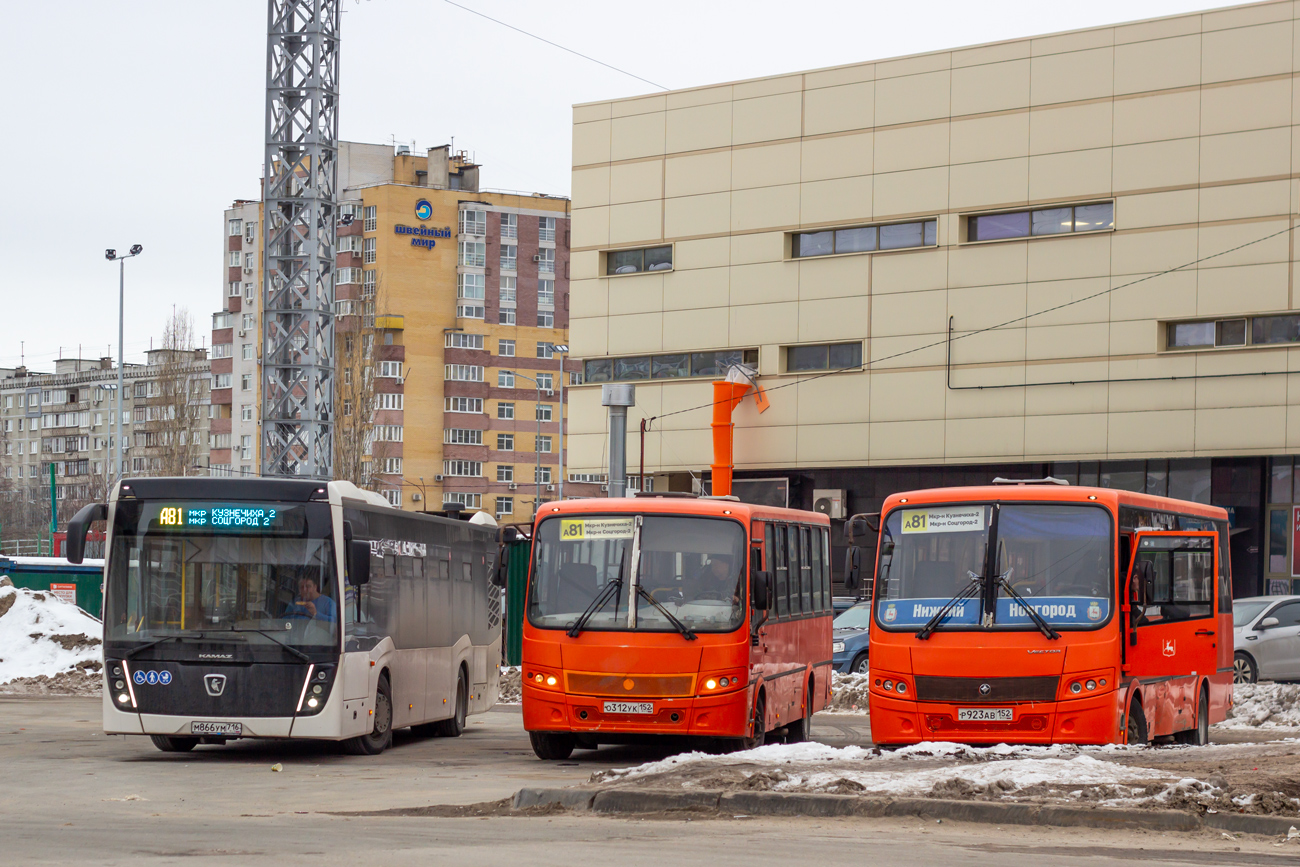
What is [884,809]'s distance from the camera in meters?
11.7

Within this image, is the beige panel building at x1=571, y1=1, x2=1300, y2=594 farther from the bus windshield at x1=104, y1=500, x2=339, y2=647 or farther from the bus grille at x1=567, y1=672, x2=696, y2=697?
the bus windshield at x1=104, y1=500, x2=339, y2=647

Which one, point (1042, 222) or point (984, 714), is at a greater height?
point (1042, 222)

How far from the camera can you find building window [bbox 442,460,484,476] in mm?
112812

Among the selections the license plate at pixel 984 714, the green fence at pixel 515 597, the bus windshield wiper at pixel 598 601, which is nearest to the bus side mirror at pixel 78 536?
the bus windshield wiper at pixel 598 601

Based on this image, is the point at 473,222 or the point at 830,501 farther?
the point at 473,222

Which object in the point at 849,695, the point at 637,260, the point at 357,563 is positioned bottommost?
the point at 849,695

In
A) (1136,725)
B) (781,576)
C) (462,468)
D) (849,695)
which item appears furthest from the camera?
(462,468)

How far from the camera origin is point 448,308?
367ft

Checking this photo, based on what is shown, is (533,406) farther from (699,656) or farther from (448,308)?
(699,656)

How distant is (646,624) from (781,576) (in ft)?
8.77

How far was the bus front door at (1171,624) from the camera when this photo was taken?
51.4 ft

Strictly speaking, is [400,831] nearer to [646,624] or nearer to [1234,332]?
[646,624]

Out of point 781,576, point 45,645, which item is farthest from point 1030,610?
point 45,645

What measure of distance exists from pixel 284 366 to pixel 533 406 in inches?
2909
